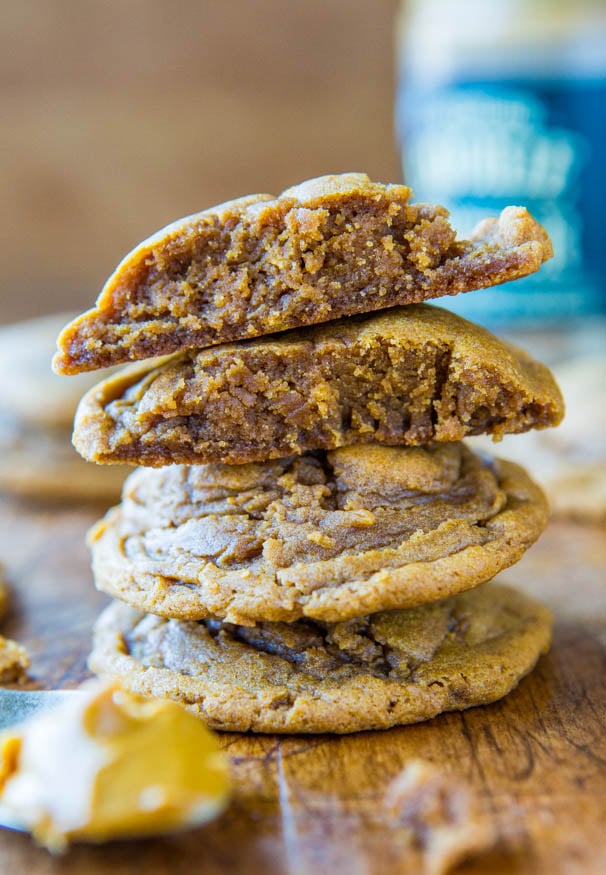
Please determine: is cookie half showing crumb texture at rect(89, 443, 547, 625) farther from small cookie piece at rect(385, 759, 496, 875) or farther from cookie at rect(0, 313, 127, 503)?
cookie at rect(0, 313, 127, 503)

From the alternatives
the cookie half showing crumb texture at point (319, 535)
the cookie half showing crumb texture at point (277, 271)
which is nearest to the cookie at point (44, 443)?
the cookie half showing crumb texture at point (319, 535)

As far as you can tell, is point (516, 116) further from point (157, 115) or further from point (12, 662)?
point (12, 662)

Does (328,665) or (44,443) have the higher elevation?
(328,665)

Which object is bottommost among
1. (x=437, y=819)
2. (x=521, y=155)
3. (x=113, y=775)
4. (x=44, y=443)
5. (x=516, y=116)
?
(x=44, y=443)

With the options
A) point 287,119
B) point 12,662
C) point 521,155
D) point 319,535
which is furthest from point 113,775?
point 287,119

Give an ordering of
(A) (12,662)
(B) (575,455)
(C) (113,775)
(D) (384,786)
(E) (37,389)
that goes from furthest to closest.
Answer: (E) (37,389)
(B) (575,455)
(A) (12,662)
(D) (384,786)
(C) (113,775)

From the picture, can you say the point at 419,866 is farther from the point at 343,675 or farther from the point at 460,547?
the point at 460,547

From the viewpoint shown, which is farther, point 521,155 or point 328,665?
point 521,155
